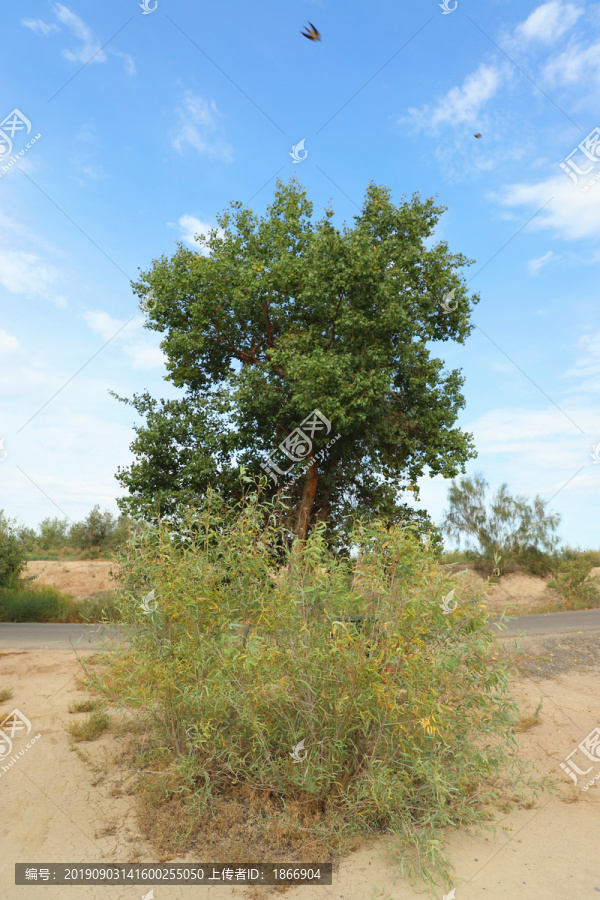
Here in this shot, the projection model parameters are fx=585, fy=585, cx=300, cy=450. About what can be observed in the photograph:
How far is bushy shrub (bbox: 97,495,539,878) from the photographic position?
4.51 meters

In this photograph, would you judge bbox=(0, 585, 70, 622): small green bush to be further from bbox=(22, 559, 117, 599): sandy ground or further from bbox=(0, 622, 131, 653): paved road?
bbox=(22, 559, 117, 599): sandy ground

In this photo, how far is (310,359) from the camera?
582 inches

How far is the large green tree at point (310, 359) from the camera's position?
15.7 m

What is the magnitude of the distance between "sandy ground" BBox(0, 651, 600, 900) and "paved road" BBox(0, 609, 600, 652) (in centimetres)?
481

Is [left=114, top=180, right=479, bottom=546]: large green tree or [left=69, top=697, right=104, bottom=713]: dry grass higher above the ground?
[left=114, top=180, right=479, bottom=546]: large green tree

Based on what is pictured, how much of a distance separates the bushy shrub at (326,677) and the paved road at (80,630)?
6.90m

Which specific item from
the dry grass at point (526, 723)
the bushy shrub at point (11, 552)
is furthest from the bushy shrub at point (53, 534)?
the dry grass at point (526, 723)

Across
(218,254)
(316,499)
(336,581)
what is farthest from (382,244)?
(336,581)

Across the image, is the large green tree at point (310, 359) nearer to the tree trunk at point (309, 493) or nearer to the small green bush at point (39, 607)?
the tree trunk at point (309, 493)

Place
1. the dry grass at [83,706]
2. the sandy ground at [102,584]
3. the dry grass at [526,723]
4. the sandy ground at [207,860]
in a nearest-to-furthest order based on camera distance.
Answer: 1. the sandy ground at [207,860]
2. the dry grass at [526,723]
3. the dry grass at [83,706]
4. the sandy ground at [102,584]

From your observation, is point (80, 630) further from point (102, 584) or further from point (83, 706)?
point (102, 584)

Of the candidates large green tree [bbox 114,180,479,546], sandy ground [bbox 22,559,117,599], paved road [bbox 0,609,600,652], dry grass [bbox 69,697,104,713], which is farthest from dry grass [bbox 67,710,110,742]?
sandy ground [bbox 22,559,117,599]

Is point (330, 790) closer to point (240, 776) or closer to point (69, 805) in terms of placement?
point (240, 776)

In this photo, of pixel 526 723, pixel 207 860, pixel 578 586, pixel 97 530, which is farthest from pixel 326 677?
pixel 97 530
